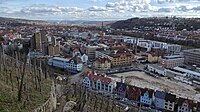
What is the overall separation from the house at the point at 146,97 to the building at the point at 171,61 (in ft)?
44.4

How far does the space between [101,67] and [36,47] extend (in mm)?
14210

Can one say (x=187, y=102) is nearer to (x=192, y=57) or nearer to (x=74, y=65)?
(x=74, y=65)

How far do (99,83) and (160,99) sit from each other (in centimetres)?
644

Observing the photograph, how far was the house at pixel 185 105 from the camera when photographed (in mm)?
17750

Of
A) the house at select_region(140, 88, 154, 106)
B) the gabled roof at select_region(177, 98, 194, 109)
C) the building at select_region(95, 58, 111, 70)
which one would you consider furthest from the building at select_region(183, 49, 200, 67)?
the gabled roof at select_region(177, 98, 194, 109)

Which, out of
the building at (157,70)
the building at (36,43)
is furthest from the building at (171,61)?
the building at (36,43)

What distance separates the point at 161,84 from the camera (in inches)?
1003

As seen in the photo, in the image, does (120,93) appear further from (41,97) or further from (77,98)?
(41,97)

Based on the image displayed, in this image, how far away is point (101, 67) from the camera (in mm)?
32000

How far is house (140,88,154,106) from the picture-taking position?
19609mm

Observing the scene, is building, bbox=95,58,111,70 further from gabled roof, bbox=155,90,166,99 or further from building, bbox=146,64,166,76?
gabled roof, bbox=155,90,166,99

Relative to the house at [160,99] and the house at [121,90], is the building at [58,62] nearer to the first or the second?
the house at [121,90]

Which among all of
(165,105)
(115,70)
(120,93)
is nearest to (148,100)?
(165,105)

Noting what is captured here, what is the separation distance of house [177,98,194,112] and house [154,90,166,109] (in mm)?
1235
